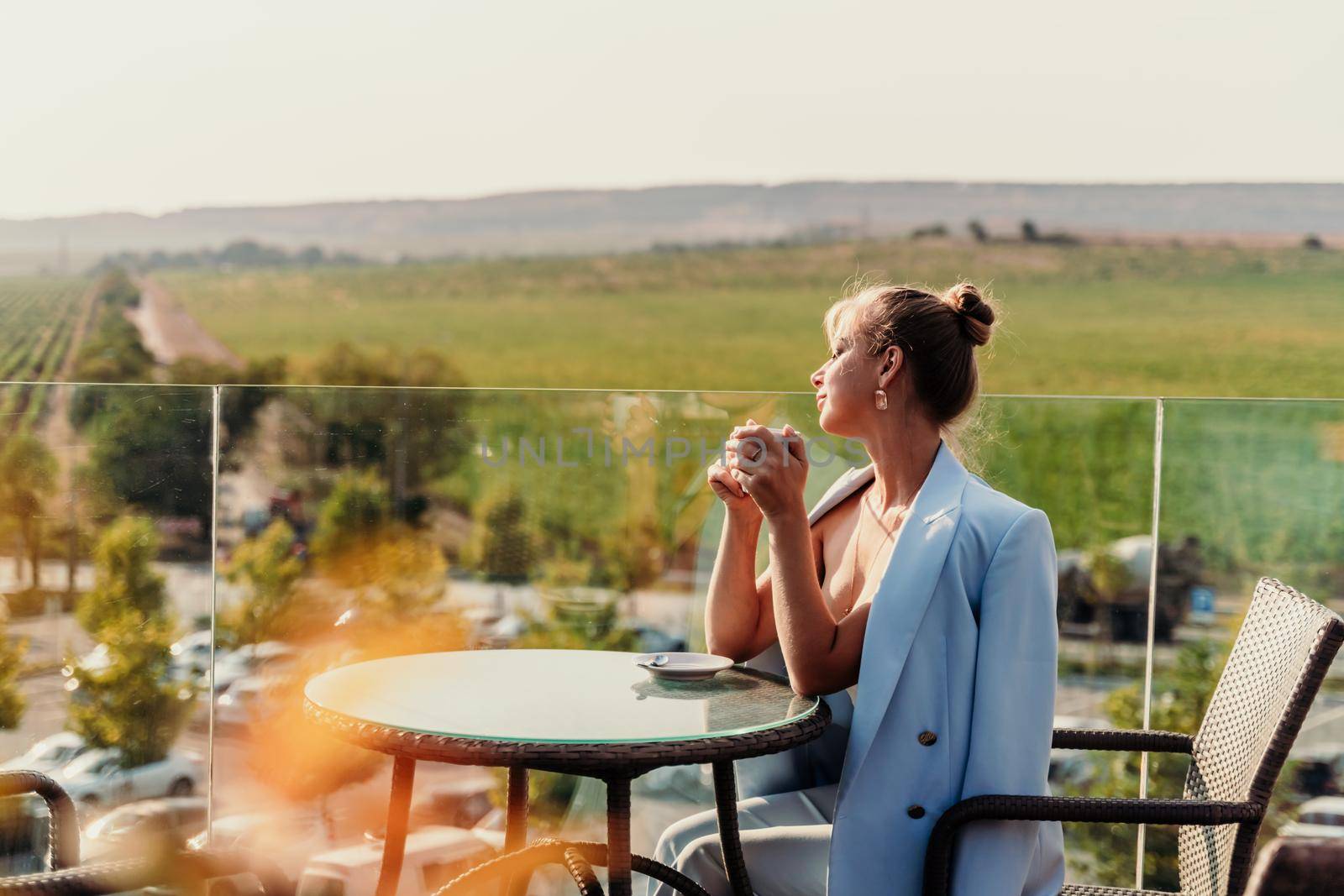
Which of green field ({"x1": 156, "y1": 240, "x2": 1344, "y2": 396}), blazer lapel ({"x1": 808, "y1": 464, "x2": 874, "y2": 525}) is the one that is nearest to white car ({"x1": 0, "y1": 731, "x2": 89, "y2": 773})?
blazer lapel ({"x1": 808, "y1": 464, "x2": 874, "y2": 525})

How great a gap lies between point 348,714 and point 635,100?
35.8 m

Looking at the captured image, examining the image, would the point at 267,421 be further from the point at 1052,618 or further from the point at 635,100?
the point at 635,100

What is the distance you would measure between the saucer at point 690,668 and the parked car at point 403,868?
1.32 metres

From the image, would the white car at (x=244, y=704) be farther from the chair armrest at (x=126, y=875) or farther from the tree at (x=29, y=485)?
the chair armrest at (x=126, y=875)

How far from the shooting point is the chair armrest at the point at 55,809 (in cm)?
185

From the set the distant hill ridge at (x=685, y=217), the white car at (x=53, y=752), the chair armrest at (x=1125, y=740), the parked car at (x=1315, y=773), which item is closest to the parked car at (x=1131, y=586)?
the parked car at (x=1315, y=773)

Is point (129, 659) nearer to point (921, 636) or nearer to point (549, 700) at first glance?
point (549, 700)

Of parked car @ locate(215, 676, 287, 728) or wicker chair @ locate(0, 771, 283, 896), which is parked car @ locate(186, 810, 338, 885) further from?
wicker chair @ locate(0, 771, 283, 896)

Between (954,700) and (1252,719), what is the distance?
460 mm

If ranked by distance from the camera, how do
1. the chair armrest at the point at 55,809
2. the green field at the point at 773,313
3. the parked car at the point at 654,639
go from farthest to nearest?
1. the green field at the point at 773,313
2. the parked car at the point at 654,639
3. the chair armrest at the point at 55,809

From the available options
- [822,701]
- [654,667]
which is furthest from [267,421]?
[822,701]

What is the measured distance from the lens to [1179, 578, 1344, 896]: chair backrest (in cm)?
171

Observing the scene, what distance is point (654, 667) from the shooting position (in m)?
1.97

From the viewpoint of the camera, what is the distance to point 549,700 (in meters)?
1.82
